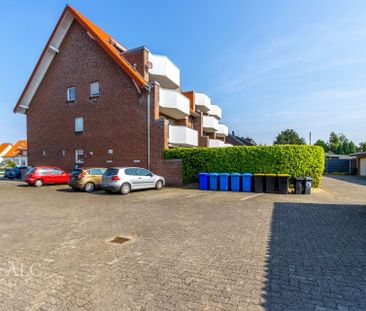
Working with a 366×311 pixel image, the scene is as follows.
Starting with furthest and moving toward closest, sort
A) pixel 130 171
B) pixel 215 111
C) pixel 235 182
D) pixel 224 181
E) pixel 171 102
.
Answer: pixel 215 111 < pixel 171 102 < pixel 224 181 < pixel 235 182 < pixel 130 171

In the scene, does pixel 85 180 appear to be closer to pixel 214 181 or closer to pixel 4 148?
pixel 214 181

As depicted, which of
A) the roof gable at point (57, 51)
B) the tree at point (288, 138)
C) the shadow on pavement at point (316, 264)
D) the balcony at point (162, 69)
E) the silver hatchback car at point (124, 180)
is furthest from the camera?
the tree at point (288, 138)

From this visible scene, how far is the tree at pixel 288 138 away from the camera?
65188 mm

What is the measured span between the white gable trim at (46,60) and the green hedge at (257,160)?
51.7 feet

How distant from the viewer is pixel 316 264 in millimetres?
4074

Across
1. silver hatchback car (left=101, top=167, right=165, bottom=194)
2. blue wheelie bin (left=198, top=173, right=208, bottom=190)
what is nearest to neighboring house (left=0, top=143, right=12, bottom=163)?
silver hatchback car (left=101, top=167, right=165, bottom=194)

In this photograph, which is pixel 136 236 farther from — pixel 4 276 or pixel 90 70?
pixel 90 70

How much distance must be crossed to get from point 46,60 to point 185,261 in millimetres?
24538

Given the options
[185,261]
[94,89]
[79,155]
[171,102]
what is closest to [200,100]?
[171,102]

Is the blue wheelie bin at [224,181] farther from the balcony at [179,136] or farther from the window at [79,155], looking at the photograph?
the window at [79,155]

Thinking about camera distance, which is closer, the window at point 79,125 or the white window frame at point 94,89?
the white window frame at point 94,89

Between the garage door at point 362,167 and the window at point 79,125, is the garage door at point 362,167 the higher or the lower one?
the lower one

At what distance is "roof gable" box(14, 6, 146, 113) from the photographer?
1783 cm

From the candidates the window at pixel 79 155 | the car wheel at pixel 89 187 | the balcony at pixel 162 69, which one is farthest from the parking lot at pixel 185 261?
the balcony at pixel 162 69
